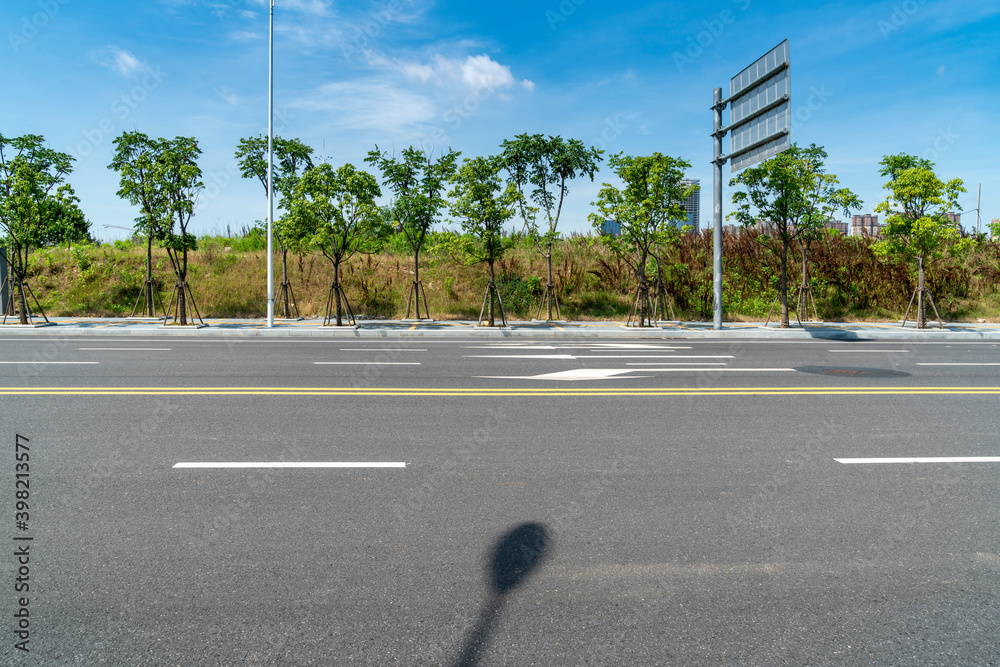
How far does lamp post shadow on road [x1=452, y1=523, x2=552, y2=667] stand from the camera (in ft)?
9.11

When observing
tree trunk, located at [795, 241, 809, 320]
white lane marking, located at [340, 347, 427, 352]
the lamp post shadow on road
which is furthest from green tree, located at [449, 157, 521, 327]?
the lamp post shadow on road

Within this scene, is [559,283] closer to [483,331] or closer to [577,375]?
[483,331]

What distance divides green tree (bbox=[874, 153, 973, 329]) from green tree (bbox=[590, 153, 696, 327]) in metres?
6.46

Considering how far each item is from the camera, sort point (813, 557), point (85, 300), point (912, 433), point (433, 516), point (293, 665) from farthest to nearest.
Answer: point (85, 300), point (912, 433), point (433, 516), point (813, 557), point (293, 665)

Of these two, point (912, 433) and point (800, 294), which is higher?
point (800, 294)

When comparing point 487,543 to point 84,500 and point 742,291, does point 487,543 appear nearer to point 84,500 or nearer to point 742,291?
point 84,500

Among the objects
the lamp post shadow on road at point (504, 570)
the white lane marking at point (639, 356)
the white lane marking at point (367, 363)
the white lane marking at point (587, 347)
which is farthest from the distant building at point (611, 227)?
the lamp post shadow on road at point (504, 570)

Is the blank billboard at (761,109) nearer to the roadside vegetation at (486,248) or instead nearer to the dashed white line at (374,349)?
the roadside vegetation at (486,248)

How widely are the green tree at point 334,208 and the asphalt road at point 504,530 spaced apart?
11.5m

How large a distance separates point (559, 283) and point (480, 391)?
16.9 meters

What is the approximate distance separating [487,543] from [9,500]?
3.54 meters

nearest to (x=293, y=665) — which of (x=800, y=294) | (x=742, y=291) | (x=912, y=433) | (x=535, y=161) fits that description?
(x=912, y=433)

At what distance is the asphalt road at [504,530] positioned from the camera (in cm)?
284

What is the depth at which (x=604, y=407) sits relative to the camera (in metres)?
7.76
